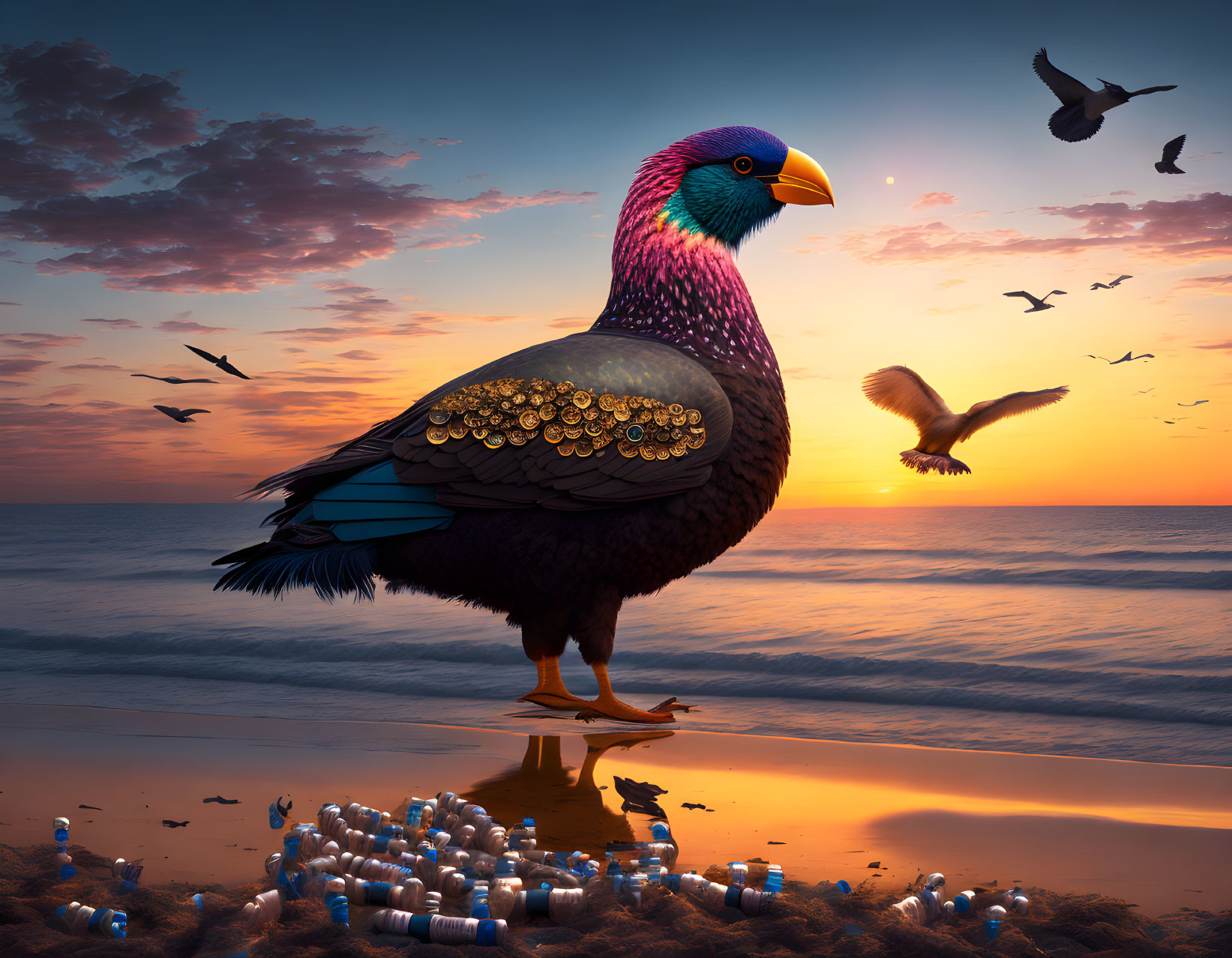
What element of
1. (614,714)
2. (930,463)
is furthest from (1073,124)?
(614,714)

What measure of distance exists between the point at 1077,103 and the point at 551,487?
3707 mm

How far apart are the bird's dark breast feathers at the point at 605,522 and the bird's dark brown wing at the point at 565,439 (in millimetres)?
11

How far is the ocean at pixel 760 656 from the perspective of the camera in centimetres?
578

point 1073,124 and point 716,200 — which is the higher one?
point 1073,124

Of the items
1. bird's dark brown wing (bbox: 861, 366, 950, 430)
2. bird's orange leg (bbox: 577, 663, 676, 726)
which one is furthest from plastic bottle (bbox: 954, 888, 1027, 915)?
bird's dark brown wing (bbox: 861, 366, 950, 430)

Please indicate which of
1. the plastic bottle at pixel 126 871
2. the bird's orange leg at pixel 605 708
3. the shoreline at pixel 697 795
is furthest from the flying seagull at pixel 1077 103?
the plastic bottle at pixel 126 871

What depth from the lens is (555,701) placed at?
435 centimetres

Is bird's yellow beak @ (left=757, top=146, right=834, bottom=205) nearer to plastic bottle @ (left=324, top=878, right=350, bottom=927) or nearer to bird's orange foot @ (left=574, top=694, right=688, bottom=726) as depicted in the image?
bird's orange foot @ (left=574, top=694, right=688, bottom=726)

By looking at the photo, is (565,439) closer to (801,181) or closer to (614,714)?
(614,714)

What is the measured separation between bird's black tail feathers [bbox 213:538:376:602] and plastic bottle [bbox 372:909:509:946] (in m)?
1.64

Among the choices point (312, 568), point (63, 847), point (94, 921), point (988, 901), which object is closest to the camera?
point (94, 921)

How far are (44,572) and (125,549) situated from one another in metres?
5.45

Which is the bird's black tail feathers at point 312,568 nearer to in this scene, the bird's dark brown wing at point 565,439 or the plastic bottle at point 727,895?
the bird's dark brown wing at point 565,439

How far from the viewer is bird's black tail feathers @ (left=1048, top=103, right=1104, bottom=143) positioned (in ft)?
15.7
